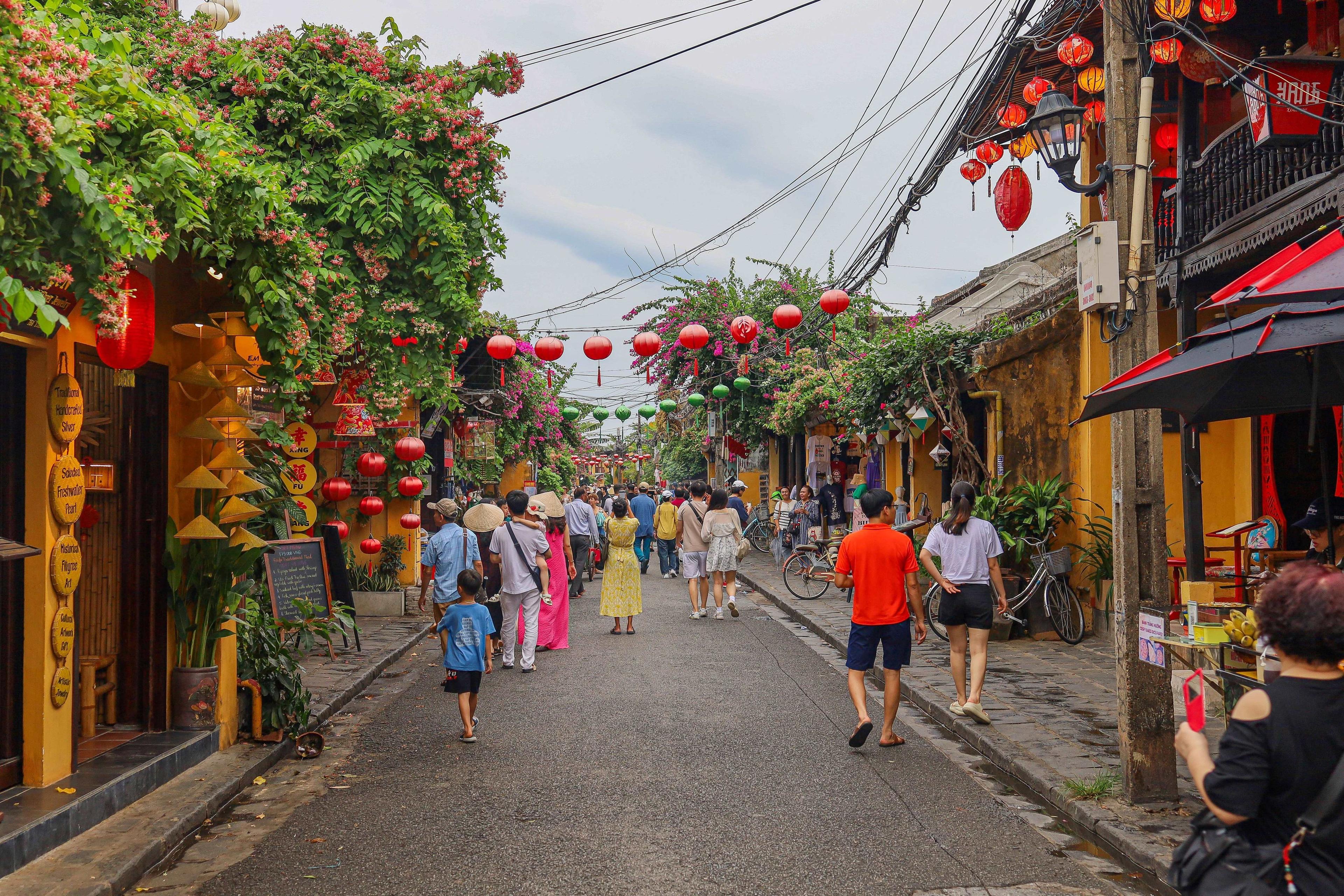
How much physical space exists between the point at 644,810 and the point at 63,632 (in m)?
3.43

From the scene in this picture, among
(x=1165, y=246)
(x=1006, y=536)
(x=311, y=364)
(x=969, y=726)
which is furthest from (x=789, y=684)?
(x=1165, y=246)

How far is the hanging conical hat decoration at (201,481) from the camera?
7238 millimetres

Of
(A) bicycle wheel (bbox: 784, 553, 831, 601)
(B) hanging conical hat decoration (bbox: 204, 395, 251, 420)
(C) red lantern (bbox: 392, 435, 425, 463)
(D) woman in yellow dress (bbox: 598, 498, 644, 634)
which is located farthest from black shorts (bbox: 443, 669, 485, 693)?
(A) bicycle wheel (bbox: 784, 553, 831, 601)

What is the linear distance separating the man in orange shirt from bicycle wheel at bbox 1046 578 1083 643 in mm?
5355

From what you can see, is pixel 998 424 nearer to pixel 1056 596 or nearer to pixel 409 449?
pixel 1056 596

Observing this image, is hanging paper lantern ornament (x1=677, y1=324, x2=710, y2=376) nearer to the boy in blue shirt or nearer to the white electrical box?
the boy in blue shirt

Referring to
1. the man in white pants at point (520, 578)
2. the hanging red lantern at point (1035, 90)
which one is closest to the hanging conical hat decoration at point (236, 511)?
the man in white pants at point (520, 578)

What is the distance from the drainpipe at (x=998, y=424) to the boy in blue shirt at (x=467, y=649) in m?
9.48

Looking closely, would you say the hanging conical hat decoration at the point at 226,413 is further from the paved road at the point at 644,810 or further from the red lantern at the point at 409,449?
the red lantern at the point at 409,449

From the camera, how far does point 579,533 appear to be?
19250 mm

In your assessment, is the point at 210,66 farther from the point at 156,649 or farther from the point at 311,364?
the point at 156,649

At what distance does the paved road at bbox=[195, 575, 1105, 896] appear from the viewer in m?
5.10

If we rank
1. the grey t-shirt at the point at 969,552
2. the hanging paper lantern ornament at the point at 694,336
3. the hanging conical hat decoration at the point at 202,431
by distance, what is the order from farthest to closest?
the hanging paper lantern ornament at the point at 694,336, the grey t-shirt at the point at 969,552, the hanging conical hat decoration at the point at 202,431

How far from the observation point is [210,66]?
9.16 meters
